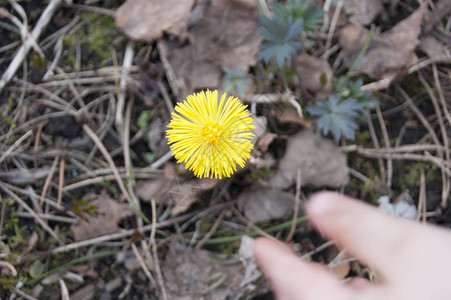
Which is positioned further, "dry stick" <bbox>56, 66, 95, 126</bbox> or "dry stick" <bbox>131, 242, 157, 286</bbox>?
"dry stick" <bbox>56, 66, 95, 126</bbox>

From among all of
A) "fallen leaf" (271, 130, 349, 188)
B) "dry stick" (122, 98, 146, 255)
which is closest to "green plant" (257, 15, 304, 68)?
"fallen leaf" (271, 130, 349, 188)

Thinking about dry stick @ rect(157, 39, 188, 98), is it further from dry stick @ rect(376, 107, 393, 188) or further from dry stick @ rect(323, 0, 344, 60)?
dry stick @ rect(376, 107, 393, 188)

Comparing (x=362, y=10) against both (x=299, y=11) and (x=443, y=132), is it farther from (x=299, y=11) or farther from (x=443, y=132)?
(x=443, y=132)

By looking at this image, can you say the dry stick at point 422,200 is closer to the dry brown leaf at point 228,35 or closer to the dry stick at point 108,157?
the dry brown leaf at point 228,35

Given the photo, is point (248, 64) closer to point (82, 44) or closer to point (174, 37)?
point (174, 37)

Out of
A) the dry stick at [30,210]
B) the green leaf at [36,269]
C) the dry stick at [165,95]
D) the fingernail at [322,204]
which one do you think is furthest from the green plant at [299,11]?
the green leaf at [36,269]

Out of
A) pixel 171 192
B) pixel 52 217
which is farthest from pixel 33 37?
pixel 171 192
